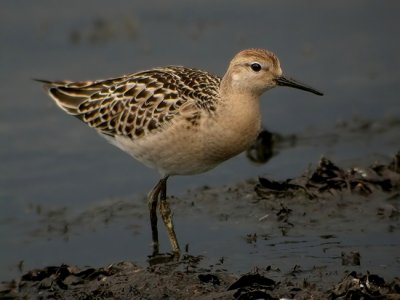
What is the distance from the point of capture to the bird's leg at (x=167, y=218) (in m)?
9.96

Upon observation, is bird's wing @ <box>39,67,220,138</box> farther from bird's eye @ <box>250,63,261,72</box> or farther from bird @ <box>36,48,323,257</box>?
bird's eye @ <box>250,63,261,72</box>

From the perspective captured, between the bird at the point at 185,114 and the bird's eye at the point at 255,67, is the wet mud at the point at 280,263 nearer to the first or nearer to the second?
the bird at the point at 185,114

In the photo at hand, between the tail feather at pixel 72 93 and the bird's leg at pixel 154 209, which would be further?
the tail feather at pixel 72 93

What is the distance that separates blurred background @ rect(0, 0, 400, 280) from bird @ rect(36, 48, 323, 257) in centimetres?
108

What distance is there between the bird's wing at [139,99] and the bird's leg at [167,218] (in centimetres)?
72

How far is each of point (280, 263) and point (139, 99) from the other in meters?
2.39

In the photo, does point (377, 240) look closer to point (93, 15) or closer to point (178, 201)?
point (178, 201)

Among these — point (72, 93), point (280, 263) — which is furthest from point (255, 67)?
point (72, 93)

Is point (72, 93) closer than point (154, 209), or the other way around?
point (154, 209)

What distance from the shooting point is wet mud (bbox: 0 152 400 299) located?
812cm

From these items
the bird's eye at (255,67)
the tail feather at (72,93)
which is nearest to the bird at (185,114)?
the bird's eye at (255,67)

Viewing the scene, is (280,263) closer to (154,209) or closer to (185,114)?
(185,114)

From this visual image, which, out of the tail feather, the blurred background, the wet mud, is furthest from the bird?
the blurred background

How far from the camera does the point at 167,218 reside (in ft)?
33.6
